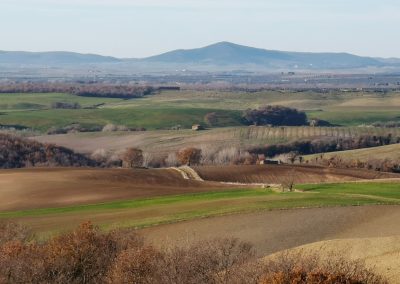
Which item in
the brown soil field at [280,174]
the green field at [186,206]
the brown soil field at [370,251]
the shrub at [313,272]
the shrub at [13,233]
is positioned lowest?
the brown soil field at [280,174]

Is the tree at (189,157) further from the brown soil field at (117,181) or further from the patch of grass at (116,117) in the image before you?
the patch of grass at (116,117)

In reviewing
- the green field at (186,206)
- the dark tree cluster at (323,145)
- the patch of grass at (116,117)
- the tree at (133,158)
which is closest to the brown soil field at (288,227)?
the green field at (186,206)

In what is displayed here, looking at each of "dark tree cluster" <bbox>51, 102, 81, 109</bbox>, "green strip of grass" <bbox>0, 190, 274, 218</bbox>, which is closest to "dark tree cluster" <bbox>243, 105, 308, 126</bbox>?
"dark tree cluster" <bbox>51, 102, 81, 109</bbox>

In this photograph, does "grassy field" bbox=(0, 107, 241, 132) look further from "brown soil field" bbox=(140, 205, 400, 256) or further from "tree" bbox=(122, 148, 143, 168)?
"brown soil field" bbox=(140, 205, 400, 256)

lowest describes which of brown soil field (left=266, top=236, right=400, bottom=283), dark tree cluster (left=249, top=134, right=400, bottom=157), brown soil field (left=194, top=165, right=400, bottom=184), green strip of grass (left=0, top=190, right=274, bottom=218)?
dark tree cluster (left=249, top=134, right=400, bottom=157)

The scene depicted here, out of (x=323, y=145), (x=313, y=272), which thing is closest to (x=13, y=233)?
(x=313, y=272)

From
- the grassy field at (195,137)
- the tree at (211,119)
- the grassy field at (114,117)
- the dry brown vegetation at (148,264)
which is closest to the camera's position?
the dry brown vegetation at (148,264)
